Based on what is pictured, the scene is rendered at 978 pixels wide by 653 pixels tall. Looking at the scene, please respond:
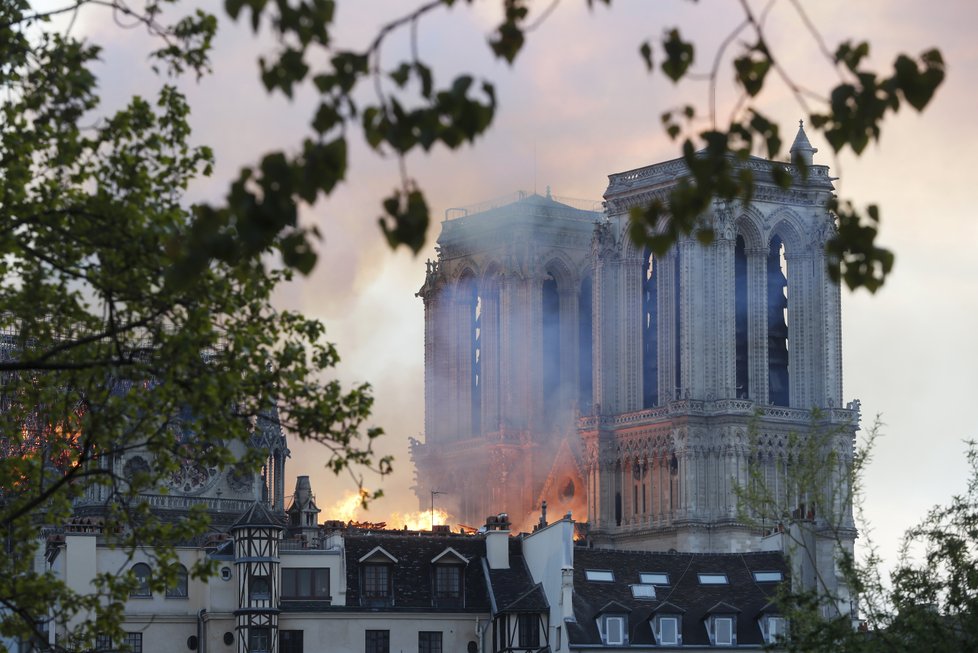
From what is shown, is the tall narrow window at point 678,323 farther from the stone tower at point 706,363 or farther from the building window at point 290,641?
the building window at point 290,641

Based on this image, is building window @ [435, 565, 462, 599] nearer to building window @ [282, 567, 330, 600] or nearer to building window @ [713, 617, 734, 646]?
building window @ [282, 567, 330, 600]

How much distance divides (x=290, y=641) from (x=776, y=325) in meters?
68.3

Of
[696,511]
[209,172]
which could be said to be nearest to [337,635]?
[209,172]

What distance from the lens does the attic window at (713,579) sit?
86.9 meters

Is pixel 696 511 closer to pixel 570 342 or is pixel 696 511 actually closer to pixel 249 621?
pixel 570 342

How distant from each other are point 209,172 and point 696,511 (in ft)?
342

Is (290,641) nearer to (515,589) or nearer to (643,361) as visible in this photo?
(515,589)

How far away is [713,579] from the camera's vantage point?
87312 millimetres

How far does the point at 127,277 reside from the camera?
3247 cm

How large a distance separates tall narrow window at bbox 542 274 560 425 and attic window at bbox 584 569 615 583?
2807 inches

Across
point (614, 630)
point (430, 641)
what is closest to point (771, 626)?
point (614, 630)

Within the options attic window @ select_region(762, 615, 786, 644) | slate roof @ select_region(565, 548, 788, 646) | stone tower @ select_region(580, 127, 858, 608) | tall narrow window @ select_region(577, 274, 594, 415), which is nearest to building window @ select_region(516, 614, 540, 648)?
slate roof @ select_region(565, 548, 788, 646)

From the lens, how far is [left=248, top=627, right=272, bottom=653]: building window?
82.2 metres

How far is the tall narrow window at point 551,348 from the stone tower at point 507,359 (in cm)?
6
